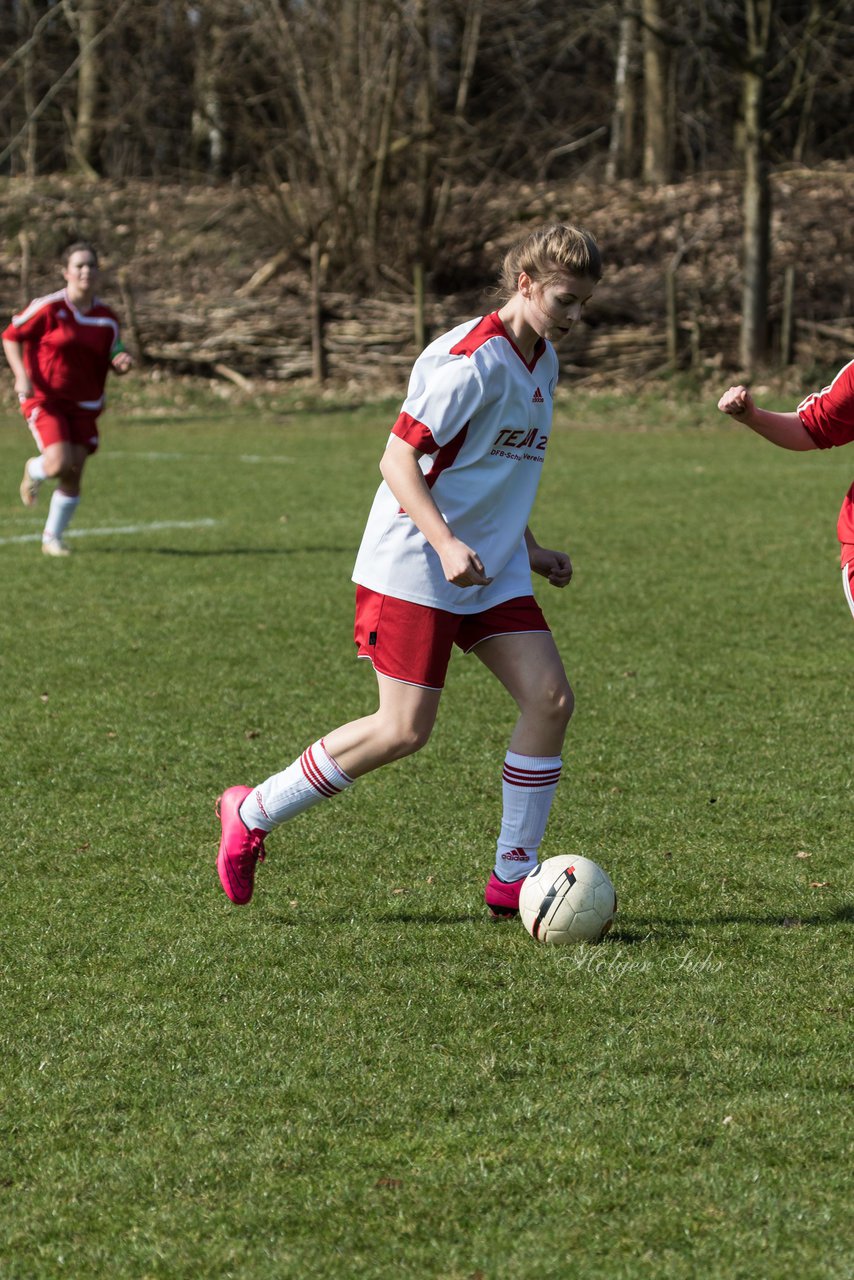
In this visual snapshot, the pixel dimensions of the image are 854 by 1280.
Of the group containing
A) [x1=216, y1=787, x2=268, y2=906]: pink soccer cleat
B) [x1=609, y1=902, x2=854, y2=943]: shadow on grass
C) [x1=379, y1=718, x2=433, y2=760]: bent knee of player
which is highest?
[x1=379, y1=718, x2=433, y2=760]: bent knee of player

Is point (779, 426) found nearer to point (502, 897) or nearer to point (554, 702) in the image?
point (554, 702)

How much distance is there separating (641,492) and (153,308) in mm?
14104

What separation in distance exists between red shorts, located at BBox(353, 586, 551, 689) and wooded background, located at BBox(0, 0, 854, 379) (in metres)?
19.8

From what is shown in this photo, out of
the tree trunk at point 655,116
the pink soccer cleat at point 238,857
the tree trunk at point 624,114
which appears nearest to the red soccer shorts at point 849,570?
the pink soccer cleat at point 238,857

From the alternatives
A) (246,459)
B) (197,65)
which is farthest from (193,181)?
(246,459)

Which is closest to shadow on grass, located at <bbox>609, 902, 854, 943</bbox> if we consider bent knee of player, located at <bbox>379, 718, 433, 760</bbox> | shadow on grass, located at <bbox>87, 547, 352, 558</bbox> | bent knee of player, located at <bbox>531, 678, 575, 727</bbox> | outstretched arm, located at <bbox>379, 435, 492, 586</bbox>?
bent knee of player, located at <bbox>531, 678, 575, 727</bbox>

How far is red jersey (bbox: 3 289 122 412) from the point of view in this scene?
36.1ft

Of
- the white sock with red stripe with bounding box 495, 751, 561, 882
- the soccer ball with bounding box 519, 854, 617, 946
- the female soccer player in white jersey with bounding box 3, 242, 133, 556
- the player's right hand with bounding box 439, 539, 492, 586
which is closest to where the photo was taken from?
the player's right hand with bounding box 439, 539, 492, 586

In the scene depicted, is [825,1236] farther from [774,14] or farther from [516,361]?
[774,14]

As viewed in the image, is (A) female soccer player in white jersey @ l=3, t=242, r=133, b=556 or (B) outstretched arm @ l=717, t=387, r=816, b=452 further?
(A) female soccer player in white jersey @ l=3, t=242, r=133, b=556

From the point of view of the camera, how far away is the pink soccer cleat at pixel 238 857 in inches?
171

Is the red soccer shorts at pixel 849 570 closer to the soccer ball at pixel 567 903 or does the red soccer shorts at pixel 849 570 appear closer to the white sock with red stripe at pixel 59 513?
the soccer ball at pixel 567 903

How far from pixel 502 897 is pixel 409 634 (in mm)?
825

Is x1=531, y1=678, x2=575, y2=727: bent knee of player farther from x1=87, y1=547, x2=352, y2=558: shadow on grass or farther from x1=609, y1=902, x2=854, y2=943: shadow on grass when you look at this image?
x1=87, y1=547, x2=352, y2=558: shadow on grass
